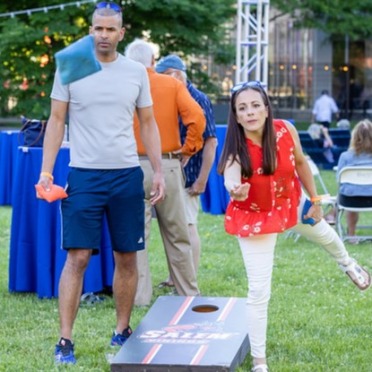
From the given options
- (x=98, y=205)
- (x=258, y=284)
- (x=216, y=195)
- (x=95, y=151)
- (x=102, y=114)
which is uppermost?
(x=102, y=114)

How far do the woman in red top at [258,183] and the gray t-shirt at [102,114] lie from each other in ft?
2.24

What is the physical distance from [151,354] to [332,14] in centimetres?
2907

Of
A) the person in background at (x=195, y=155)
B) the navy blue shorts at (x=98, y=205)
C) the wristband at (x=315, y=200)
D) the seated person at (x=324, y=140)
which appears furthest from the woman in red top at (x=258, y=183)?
the seated person at (x=324, y=140)

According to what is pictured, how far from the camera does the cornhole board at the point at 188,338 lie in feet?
15.9

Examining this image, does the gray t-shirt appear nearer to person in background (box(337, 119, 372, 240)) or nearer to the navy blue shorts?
the navy blue shorts

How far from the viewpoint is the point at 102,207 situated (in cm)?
543

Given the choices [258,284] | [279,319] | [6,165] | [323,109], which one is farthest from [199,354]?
[323,109]

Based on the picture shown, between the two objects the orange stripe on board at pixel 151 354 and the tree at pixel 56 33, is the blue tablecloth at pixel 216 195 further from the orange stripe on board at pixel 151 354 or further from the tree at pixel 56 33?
the tree at pixel 56 33

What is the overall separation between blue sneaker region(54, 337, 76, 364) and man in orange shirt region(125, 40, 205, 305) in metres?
1.58

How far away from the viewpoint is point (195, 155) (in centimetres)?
735

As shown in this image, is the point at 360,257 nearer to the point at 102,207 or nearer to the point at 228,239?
A: the point at 228,239

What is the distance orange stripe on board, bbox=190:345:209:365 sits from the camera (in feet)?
15.9

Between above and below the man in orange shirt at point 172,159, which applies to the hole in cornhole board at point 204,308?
below

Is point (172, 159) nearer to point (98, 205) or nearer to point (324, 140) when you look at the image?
point (98, 205)
